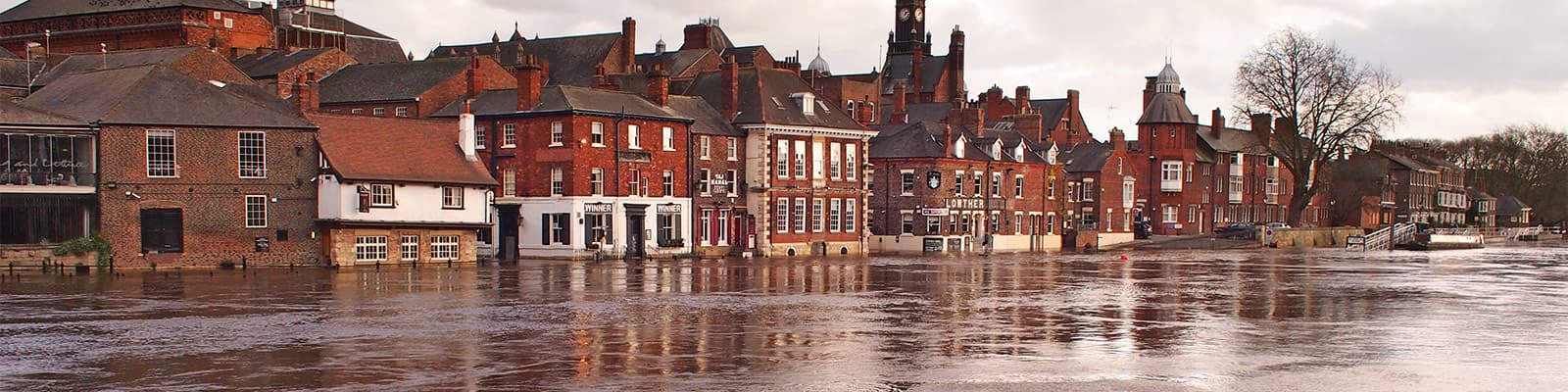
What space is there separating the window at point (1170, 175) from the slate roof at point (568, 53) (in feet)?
120

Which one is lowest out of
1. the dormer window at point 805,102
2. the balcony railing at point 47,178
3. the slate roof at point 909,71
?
the balcony railing at point 47,178

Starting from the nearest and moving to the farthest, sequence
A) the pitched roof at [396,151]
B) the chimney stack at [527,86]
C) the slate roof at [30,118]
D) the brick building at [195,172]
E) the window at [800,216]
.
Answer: the slate roof at [30,118], the brick building at [195,172], the pitched roof at [396,151], the chimney stack at [527,86], the window at [800,216]

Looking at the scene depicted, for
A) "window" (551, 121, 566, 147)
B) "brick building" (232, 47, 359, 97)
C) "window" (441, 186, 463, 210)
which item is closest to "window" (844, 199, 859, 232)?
"window" (551, 121, 566, 147)

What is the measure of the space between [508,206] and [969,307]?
1199 inches

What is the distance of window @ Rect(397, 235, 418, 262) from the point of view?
177 ft

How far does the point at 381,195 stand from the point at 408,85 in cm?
1857

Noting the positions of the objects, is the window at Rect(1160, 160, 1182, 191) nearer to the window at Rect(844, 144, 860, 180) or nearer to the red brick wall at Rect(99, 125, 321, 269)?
the window at Rect(844, 144, 860, 180)

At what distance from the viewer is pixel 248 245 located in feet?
169

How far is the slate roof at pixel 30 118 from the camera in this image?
48.3 m

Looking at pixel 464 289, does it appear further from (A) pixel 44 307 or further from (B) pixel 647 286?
(A) pixel 44 307

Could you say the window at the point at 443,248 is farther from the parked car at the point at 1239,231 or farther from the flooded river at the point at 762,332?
the parked car at the point at 1239,231

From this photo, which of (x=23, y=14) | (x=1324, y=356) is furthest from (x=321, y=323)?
(x=23, y=14)

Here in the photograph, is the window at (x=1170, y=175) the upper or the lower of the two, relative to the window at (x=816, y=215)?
upper

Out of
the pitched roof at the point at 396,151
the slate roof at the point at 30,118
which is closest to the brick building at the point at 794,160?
the pitched roof at the point at 396,151
